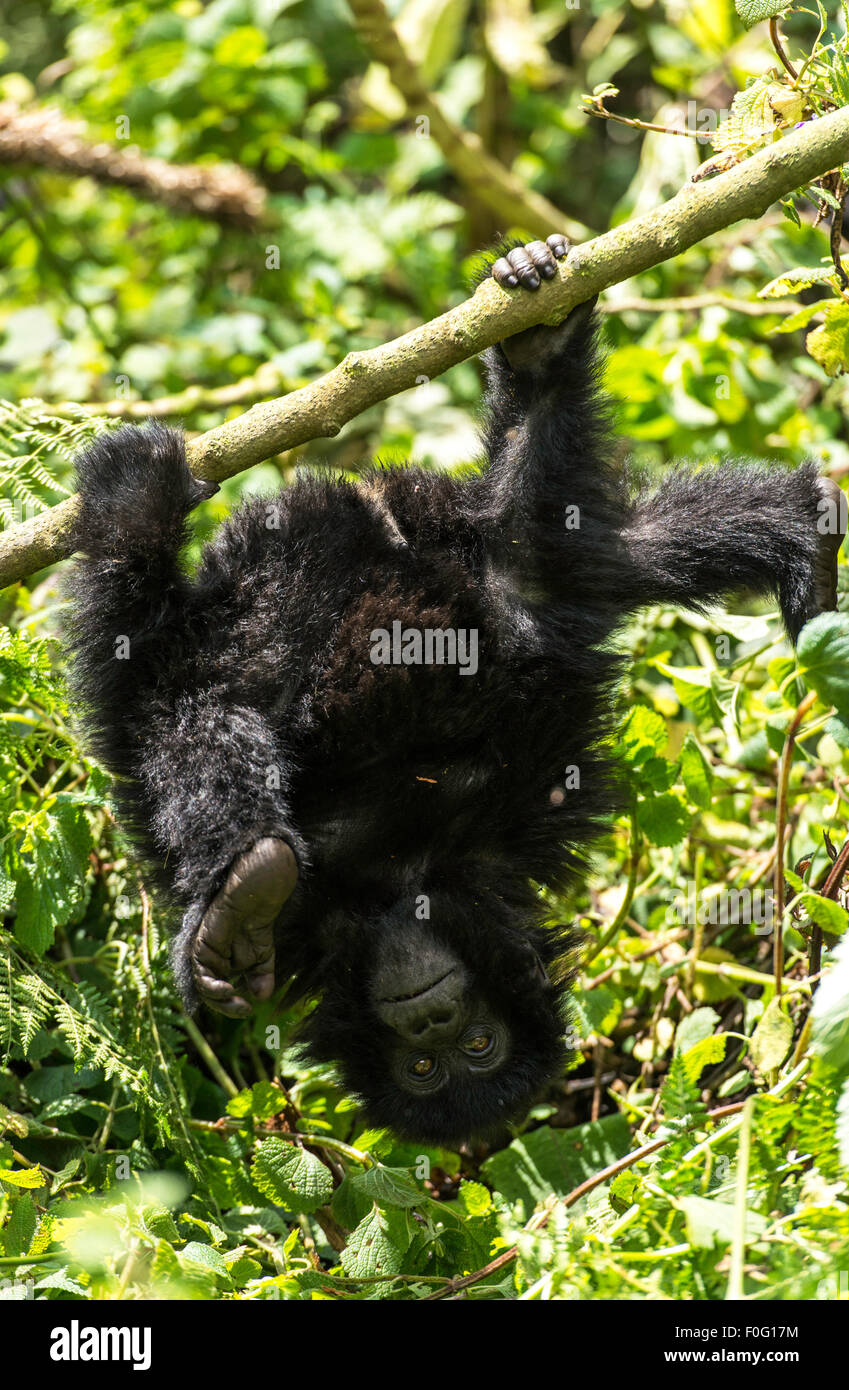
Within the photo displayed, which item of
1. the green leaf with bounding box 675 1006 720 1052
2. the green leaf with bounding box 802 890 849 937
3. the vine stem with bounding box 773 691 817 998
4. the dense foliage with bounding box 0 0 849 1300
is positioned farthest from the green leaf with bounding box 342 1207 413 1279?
the green leaf with bounding box 802 890 849 937

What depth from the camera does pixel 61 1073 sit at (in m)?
3.12

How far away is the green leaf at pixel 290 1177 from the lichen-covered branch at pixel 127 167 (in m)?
4.51

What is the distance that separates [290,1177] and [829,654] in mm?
1551

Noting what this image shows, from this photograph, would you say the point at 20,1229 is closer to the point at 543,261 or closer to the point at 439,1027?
the point at 439,1027

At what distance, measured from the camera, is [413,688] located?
2.94 m

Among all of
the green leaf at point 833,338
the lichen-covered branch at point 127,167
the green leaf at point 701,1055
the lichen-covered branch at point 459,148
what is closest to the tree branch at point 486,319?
the green leaf at point 833,338

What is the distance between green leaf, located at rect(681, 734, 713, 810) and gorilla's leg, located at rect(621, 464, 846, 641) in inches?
14.5

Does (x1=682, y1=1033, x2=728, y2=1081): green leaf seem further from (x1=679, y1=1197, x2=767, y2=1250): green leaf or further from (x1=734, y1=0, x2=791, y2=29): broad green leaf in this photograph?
(x1=734, y1=0, x2=791, y2=29): broad green leaf

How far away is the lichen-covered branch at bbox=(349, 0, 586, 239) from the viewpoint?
17.3ft

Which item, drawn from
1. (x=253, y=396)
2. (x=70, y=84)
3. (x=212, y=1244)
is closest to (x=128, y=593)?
(x=212, y=1244)

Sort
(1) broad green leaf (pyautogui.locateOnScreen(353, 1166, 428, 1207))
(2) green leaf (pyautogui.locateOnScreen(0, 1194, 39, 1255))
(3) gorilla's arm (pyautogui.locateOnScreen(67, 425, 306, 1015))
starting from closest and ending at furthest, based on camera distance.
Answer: (2) green leaf (pyautogui.locateOnScreen(0, 1194, 39, 1255)), (3) gorilla's arm (pyautogui.locateOnScreen(67, 425, 306, 1015)), (1) broad green leaf (pyautogui.locateOnScreen(353, 1166, 428, 1207))

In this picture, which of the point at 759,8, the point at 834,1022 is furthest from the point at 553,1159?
the point at 759,8
